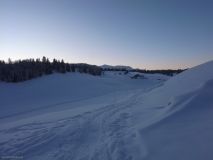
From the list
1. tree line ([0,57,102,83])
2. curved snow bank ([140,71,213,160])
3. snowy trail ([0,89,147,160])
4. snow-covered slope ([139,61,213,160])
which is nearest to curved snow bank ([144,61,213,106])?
snow-covered slope ([139,61,213,160])

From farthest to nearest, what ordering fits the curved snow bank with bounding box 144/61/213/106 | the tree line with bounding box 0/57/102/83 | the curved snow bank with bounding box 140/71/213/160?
the tree line with bounding box 0/57/102/83 < the curved snow bank with bounding box 144/61/213/106 < the curved snow bank with bounding box 140/71/213/160

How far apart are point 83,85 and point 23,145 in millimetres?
42479

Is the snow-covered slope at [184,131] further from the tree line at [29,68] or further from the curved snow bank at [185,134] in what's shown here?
the tree line at [29,68]

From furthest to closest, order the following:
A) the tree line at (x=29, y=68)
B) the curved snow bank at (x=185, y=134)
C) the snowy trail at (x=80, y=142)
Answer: the tree line at (x=29, y=68) < the snowy trail at (x=80, y=142) < the curved snow bank at (x=185, y=134)

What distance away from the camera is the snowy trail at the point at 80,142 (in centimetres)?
869

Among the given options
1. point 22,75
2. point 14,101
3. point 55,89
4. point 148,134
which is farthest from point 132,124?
point 22,75

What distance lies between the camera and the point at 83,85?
53.0 metres

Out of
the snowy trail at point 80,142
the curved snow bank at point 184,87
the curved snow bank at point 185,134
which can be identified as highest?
the curved snow bank at point 184,87

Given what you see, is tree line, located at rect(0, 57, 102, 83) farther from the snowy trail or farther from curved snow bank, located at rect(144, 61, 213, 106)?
the snowy trail

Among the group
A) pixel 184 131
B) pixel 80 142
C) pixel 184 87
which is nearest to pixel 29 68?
pixel 184 87

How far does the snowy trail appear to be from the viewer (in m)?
8.69

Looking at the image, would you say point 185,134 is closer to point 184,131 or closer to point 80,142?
point 184,131

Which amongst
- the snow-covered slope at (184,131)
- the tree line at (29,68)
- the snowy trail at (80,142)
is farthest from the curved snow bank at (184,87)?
the tree line at (29,68)

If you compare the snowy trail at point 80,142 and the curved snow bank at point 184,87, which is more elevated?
the curved snow bank at point 184,87
